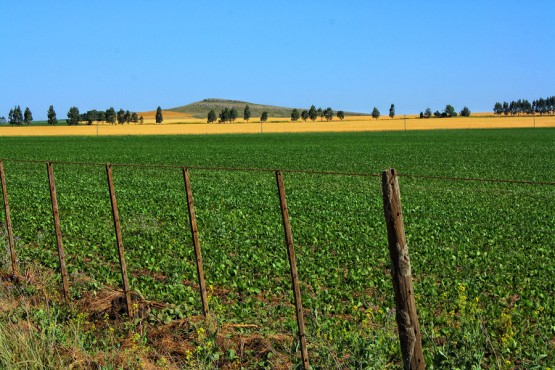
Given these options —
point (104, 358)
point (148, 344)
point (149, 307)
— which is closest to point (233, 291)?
point (149, 307)

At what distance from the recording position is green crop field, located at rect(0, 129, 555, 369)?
7148 millimetres

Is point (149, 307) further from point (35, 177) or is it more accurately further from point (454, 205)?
point (35, 177)

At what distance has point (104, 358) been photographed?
Result: 655 cm

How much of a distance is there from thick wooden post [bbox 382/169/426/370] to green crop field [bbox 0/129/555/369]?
912mm

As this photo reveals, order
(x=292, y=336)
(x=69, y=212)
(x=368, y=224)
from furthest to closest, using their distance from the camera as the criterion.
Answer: (x=69, y=212)
(x=368, y=224)
(x=292, y=336)

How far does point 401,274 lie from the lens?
16.9 feet

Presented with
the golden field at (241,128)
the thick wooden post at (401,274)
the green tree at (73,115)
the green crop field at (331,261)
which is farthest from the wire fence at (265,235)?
the green tree at (73,115)

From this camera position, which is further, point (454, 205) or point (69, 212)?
point (454, 205)

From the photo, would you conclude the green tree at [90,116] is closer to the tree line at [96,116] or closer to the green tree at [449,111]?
the tree line at [96,116]

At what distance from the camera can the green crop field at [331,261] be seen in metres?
Answer: 7.15

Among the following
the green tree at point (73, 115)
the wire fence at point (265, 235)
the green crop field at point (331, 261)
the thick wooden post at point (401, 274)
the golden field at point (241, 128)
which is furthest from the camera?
the green tree at point (73, 115)

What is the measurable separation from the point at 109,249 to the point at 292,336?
7.04 meters

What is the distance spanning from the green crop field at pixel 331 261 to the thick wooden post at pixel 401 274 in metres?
0.91

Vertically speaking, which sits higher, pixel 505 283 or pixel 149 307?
pixel 149 307
